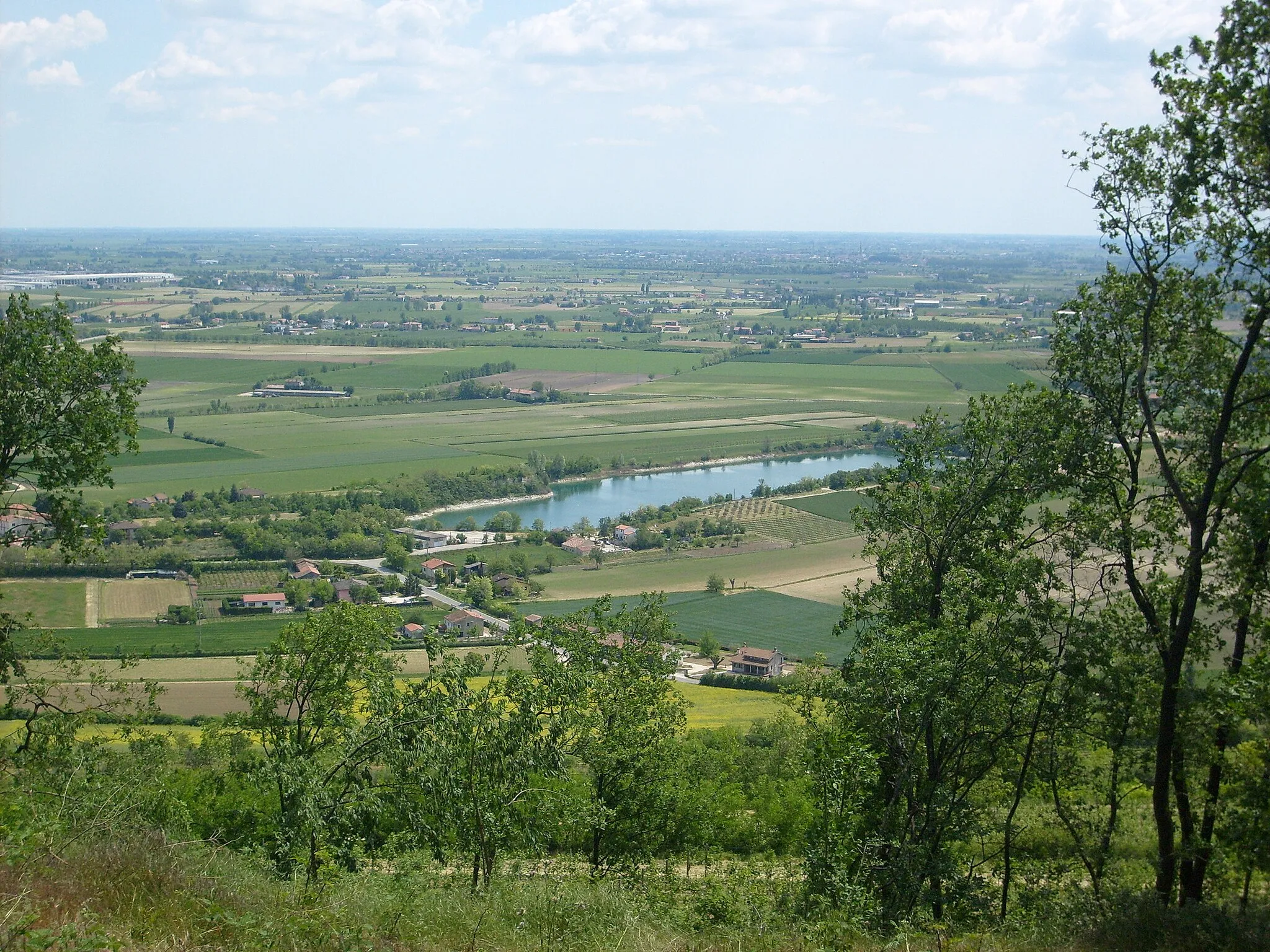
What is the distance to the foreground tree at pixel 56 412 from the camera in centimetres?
1051

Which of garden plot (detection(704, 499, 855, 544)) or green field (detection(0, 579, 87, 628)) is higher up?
garden plot (detection(704, 499, 855, 544))

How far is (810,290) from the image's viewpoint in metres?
161

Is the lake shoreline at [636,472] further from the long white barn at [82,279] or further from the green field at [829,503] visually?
the long white barn at [82,279]

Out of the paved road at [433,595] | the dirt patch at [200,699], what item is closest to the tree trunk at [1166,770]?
the paved road at [433,595]

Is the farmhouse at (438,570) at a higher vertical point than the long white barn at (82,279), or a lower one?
lower

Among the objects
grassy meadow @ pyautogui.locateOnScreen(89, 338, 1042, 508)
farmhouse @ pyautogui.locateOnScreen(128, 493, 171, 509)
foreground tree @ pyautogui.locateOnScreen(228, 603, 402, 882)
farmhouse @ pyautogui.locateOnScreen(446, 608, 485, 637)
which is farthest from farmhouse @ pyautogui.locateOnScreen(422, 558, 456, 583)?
foreground tree @ pyautogui.locateOnScreen(228, 603, 402, 882)

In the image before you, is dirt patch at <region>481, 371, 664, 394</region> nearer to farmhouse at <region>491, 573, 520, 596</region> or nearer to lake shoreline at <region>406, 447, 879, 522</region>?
lake shoreline at <region>406, 447, 879, 522</region>

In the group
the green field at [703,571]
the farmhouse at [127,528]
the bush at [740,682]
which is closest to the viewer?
the bush at [740,682]

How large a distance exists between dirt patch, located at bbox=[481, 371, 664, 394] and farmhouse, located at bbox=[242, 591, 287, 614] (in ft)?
149

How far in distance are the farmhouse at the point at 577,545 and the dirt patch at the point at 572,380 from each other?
122 feet

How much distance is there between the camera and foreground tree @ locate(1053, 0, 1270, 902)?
9.00m

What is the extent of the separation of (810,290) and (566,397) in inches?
3653

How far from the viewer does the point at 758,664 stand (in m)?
28.4

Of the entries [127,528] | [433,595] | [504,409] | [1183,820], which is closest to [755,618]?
[433,595]
